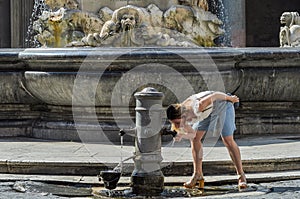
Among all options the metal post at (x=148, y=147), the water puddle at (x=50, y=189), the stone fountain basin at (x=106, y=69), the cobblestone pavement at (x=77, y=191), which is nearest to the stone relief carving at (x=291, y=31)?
the stone fountain basin at (x=106, y=69)

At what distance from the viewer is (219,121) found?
6.51 m

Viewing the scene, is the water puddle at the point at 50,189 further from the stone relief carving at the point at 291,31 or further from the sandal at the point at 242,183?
the stone relief carving at the point at 291,31

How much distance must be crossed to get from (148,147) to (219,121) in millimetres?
656

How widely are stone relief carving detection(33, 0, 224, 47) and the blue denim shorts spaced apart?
6699 millimetres

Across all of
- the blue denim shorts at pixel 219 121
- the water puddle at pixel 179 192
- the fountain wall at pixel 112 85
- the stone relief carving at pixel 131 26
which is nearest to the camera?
the water puddle at pixel 179 192

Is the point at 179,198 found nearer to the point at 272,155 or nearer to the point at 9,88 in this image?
the point at 272,155

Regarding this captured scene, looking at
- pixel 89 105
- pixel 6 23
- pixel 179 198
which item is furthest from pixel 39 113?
pixel 6 23

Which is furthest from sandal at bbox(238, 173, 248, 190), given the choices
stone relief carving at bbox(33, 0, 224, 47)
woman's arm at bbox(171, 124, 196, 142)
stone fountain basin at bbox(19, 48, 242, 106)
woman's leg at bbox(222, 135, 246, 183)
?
stone relief carving at bbox(33, 0, 224, 47)

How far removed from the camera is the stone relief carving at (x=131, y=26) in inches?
518

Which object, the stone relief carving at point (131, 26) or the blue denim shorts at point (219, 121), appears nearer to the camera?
the blue denim shorts at point (219, 121)

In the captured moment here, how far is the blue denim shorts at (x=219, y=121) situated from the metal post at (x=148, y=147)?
382 millimetres

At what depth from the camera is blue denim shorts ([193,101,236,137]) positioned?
6488 millimetres

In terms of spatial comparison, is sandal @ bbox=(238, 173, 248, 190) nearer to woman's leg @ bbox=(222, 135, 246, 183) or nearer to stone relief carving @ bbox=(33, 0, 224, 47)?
woman's leg @ bbox=(222, 135, 246, 183)

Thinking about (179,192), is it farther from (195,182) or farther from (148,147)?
(148,147)
